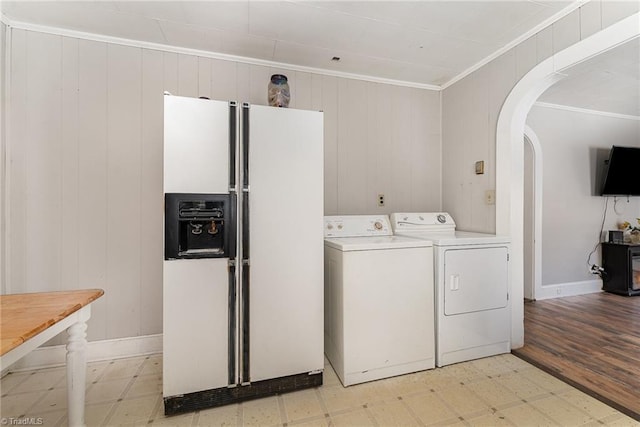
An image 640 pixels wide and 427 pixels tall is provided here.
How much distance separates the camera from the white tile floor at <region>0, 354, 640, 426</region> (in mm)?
1599

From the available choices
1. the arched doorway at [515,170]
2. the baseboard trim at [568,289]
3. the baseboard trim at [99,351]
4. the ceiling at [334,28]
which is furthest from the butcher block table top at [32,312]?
the baseboard trim at [568,289]

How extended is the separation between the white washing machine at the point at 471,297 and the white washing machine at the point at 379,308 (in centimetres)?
9

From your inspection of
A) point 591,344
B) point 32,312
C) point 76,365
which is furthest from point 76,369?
point 591,344

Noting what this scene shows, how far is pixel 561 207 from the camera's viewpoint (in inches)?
152

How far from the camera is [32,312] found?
1189 millimetres

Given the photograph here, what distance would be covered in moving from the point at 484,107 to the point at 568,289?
2.94 meters

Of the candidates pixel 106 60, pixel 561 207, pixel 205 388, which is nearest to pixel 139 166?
pixel 106 60

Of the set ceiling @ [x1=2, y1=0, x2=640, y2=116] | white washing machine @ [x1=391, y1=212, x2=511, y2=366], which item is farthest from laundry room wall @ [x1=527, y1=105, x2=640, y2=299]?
white washing machine @ [x1=391, y1=212, x2=511, y2=366]

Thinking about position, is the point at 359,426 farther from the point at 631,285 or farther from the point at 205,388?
the point at 631,285

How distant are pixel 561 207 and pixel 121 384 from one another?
507 cm

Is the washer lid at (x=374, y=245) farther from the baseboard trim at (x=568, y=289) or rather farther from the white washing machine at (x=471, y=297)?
the baseboard trim at (x=568, y=289)

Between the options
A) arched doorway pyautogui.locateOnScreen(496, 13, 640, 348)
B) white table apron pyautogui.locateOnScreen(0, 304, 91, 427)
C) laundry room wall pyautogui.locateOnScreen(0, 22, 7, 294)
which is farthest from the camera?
arched doorway pyautogui.locateOnScreen(496, 13, 640, 348)

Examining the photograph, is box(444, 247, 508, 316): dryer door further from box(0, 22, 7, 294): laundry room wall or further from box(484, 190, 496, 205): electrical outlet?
box(0, 22, 7, 294): laundry room wall

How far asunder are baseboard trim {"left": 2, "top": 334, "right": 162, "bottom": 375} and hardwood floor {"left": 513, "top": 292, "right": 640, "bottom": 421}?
2951 millimetres
